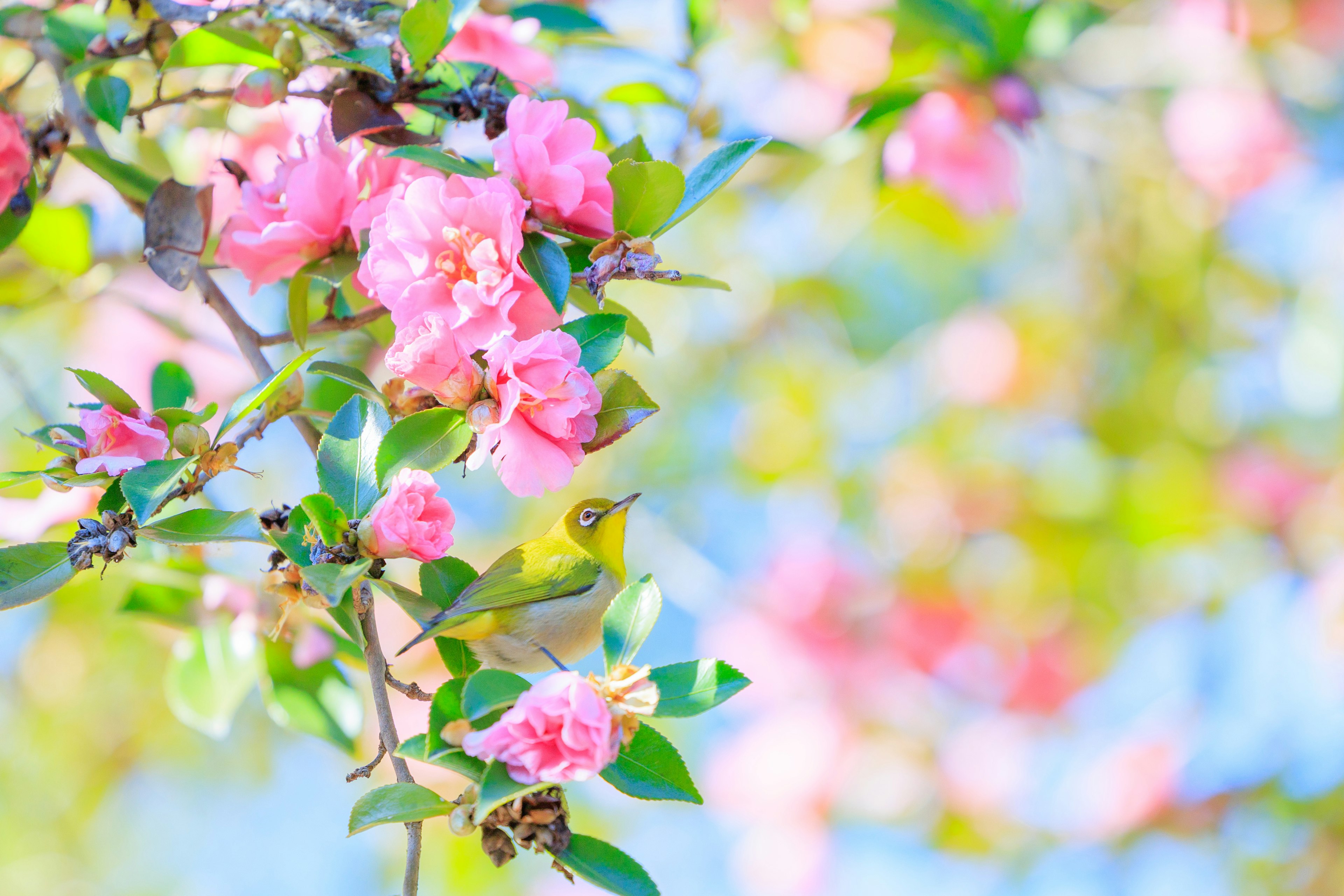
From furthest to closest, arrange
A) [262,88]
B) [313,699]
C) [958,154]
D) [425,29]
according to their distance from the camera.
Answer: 1. [958,154]
2. [313,699]
3. [262,88]
4. [425,29]

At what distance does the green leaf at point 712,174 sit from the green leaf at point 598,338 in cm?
8

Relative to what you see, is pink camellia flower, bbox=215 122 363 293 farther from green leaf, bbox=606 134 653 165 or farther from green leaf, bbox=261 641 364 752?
green leaf, bbox=261 641 364 752

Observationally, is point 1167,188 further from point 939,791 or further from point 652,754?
point 652,754

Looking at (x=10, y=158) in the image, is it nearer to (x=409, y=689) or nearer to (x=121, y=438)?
(x=121, y=438)

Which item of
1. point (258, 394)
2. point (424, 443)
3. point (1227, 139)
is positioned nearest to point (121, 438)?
point (258, 394)

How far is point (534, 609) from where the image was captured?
0.88 metres

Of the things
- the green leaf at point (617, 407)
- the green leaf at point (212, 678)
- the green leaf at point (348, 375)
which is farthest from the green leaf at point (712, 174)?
the green leaf at point (212, 678)

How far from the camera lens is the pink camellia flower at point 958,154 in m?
1.51

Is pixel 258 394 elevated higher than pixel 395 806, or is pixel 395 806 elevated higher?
pixel 258 394

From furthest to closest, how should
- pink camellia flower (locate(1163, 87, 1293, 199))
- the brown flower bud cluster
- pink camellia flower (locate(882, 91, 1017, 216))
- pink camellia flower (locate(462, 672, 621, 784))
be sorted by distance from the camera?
pink camellia flower (locate(1163, 87, 1293, 199))
pink camellia flower (locate(882, 91, 1017, 216))
the brown flower bud cluster
pink camellia flower (locate(462, 672, 621, 784))

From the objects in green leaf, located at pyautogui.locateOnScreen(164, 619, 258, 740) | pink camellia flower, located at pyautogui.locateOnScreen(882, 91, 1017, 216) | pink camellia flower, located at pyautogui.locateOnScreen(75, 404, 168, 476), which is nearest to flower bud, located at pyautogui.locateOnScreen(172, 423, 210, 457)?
pink camellia flower, located at pyautogui.locateOnScreen(75, 404, 168, 476)

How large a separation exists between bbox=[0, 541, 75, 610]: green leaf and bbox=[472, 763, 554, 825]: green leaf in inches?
13.1

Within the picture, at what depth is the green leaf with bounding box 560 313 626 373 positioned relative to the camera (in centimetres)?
72

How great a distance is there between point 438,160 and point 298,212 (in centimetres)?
17
